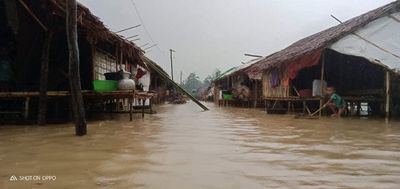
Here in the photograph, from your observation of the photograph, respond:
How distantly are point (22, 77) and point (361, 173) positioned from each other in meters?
9.01

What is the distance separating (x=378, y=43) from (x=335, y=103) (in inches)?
95.5

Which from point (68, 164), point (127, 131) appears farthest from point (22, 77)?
point (68, 164)

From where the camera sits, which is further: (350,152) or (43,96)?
(43,96)

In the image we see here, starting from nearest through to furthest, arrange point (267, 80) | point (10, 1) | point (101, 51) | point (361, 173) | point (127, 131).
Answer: point (361, 173), point (127, 131), point (10, 1), point (101, 51), point (267, 80)

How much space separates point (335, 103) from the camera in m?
13.7

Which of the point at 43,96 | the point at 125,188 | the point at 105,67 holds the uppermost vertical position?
the point at 105,67

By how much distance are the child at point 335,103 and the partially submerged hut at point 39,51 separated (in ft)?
21.5

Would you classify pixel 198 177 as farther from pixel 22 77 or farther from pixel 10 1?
pixel 22 77

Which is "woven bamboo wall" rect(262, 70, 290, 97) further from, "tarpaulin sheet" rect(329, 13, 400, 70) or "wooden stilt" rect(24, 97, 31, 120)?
"wooden stilt" rect(24, 97, 31, 120)

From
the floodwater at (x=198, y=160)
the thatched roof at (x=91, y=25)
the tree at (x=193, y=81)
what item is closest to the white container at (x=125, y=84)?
the thatched roof at (x=91, y=25)

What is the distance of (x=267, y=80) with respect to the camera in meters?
19.3

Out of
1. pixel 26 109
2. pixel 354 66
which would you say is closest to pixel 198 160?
pixel 26 109

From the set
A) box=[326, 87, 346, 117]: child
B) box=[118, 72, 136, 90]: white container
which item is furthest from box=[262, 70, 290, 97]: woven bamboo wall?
box=[118, 72, 136, 90]: white container

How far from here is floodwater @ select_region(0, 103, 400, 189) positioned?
404 centimetres
